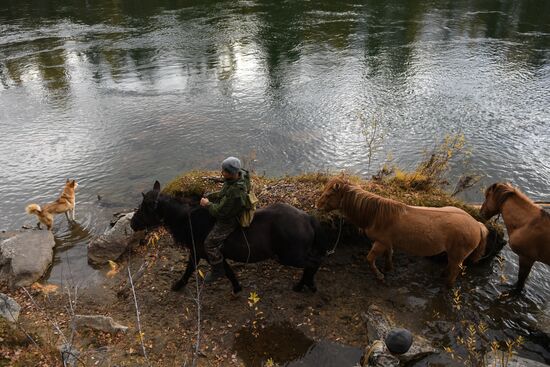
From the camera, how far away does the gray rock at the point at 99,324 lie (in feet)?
22.3

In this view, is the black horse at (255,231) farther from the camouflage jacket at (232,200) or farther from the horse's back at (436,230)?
the horse's back at (436,230)

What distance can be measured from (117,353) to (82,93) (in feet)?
52.5

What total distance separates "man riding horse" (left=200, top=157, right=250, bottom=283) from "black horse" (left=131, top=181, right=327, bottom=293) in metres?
0.15

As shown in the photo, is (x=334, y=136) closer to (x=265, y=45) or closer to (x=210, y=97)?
(x=210, y=97)

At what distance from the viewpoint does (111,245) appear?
916 cm

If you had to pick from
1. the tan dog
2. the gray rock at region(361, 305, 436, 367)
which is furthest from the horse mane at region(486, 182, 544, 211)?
the tan dog

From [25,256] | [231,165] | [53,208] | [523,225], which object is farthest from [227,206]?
[53,208]

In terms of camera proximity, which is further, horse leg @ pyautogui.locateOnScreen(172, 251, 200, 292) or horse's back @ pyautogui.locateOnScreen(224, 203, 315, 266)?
horse leg @ pyautogui.locateOnScreen(172, 251, 200, 292)

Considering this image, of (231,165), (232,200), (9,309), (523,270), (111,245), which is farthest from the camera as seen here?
(111,245)

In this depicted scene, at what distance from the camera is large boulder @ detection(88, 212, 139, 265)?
9141mm

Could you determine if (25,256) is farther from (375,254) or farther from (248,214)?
(375,254)

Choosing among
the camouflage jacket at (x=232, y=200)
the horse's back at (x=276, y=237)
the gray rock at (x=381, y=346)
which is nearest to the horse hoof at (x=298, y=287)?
the horse's back at (x=276, y=237)

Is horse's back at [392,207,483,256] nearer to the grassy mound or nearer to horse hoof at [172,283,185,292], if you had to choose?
the grassy mound

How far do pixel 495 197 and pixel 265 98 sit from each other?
480 inches
